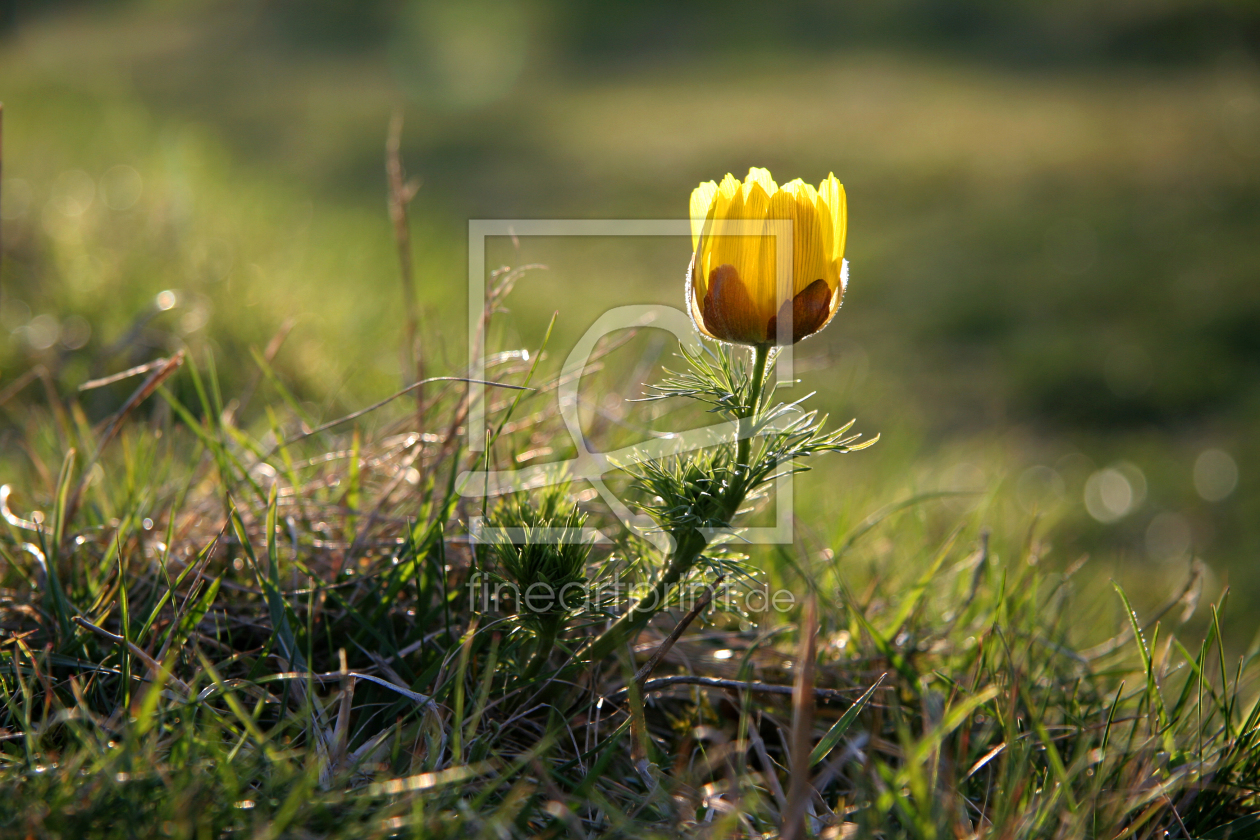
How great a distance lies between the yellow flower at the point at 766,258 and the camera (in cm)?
90

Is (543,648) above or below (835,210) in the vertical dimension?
below

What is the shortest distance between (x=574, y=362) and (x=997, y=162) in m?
6.86

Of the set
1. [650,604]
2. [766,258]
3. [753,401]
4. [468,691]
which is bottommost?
[468,691]

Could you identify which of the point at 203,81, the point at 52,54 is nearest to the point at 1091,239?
the point at 203,81

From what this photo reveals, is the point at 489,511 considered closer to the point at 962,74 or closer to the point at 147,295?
the point at 147,295

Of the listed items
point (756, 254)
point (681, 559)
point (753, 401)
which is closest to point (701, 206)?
point (756, 254)

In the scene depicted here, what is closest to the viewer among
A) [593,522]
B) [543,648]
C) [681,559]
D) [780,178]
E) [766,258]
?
[766,258]

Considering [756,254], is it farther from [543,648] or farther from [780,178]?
[780,178]

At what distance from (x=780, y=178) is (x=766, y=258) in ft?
19.6

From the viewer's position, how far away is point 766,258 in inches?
35.4

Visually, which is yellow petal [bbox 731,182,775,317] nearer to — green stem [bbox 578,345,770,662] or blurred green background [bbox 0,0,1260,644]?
green stem [bbox 578,345,770,662]

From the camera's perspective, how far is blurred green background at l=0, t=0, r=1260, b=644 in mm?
2602

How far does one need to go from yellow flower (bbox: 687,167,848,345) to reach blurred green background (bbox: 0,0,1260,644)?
3.17ft

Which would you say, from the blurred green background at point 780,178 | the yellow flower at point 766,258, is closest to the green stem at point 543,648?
the yellow flower at point 766,258
